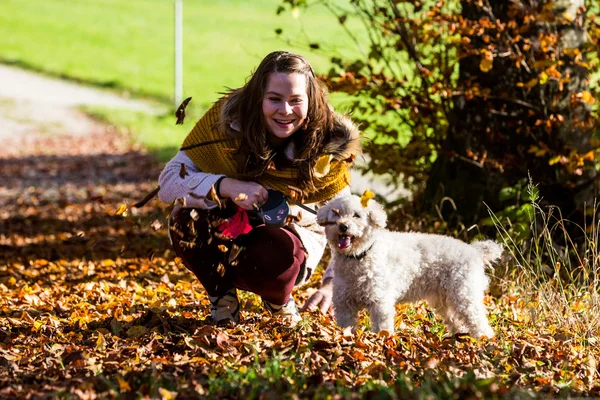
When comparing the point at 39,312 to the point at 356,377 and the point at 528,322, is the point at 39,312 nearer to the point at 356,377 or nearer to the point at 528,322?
the point at 356,377

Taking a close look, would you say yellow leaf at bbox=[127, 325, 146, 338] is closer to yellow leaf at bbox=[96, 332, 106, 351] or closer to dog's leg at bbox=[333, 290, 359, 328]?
yellow leaf at bbox=[96, 332, 106, 351]

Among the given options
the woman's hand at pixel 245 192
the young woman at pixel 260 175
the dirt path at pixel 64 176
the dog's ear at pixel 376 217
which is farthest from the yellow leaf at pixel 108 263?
the dog's ear at pixel 376 217

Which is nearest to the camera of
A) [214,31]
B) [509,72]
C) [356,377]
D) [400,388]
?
[400,388]

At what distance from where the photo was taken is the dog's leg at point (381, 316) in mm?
4145

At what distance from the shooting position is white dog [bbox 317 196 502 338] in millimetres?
4055

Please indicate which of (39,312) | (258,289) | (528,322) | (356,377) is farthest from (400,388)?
(39,312)

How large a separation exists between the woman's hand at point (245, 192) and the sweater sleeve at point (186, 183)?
89 mm

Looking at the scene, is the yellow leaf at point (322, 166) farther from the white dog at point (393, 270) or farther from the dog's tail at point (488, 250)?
the dog's tail at point (488, 250)

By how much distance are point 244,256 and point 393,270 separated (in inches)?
30.8

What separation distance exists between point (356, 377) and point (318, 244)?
1237 mm

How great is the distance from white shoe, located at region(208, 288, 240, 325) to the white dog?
612 millimetres

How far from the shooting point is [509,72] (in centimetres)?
634

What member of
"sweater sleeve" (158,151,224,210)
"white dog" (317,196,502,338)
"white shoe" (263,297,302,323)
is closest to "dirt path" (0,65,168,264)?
"sweater sleeve" (158,151,224,210)

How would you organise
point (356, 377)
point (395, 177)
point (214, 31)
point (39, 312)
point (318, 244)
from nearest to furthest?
point (356, 377), point (318, 244), point (39, 312), point (395, 177), point (214, 31)
